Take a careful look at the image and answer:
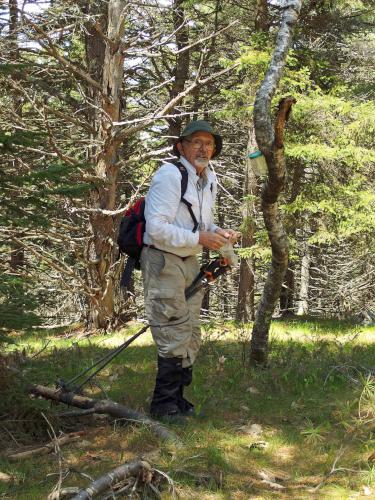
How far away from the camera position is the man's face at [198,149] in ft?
16.7

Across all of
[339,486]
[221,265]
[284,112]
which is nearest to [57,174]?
[221,265]

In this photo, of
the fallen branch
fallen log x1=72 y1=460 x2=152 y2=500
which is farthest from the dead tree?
fallen log x1=72 y1=460 x2=152 y2=500

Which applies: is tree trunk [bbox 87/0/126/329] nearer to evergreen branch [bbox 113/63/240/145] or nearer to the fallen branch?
evergreen branch [bbox 113/63/240/145]

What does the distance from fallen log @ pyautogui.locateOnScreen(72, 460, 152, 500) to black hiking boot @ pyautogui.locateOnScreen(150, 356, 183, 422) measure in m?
1.38

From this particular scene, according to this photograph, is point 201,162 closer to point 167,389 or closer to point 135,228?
point 135,228

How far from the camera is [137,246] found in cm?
500

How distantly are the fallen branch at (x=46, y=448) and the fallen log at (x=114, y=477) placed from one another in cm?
73

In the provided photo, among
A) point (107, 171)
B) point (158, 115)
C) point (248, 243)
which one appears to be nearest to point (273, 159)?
point (158, 115)

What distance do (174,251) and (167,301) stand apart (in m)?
0.42

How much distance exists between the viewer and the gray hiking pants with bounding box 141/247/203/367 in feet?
16.2

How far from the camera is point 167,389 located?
4.98 m

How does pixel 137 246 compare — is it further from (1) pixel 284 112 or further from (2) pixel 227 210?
(2) pixel 227 210

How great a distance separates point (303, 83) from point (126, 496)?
9.10 m

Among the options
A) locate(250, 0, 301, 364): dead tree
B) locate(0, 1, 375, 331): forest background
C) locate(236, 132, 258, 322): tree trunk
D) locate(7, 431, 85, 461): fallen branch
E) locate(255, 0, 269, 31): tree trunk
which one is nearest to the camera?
locate(7, 431, 85, 461): fallen branch
